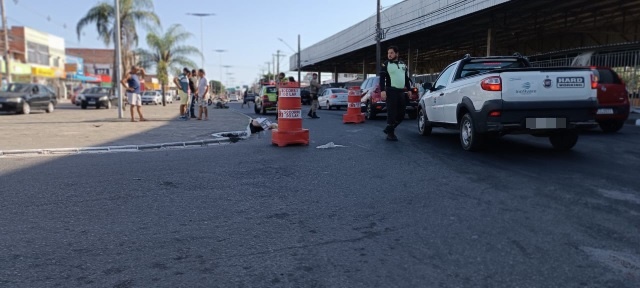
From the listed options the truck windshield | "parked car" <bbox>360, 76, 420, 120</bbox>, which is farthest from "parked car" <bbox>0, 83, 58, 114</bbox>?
the truck windshield

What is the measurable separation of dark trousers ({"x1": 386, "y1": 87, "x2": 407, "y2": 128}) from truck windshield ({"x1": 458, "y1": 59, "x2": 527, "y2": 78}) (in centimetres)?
131

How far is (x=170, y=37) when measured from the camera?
159 feet

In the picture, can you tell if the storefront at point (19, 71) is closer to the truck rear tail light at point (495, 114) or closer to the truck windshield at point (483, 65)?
the truck windshield at point (483, 65)

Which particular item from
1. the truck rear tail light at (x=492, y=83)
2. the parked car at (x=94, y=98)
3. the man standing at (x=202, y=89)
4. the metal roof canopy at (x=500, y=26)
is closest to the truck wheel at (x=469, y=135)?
the truck rear tail light at (x=492, y=83)

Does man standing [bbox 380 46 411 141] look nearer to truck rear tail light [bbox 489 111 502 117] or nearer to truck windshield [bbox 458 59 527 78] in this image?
truck windshield [bbox 458 59 527 78]

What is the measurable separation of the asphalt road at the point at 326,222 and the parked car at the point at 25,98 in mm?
17345

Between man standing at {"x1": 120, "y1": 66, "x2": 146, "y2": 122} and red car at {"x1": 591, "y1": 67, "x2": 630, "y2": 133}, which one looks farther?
man standing at {"x1": 120, "y1": 66, "x2": 146, "y2": 122}

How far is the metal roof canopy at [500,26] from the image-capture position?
26.2 m

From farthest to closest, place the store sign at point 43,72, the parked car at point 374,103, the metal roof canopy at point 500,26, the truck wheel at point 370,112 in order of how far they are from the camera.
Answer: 1. the store sign at point 43,72
2. the metal roof canopy at point 500,26
3. the truck wheel at point 370,112
4. the parked car at point 374,103

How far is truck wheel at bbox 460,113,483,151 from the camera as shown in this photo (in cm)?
750

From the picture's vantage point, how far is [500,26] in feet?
103

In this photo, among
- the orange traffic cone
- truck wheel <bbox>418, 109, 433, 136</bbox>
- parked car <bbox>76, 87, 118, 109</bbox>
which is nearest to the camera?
the orange traffic cone

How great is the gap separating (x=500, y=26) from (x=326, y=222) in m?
31.1

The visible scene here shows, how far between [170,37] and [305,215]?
48.2 metres
